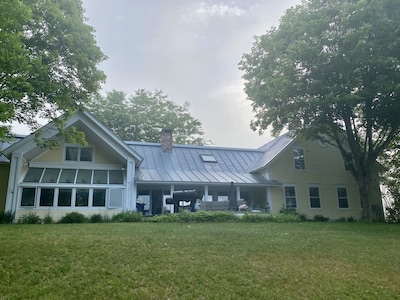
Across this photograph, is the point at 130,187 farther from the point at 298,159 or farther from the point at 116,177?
the point at 298,159

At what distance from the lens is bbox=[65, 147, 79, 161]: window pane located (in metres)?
16.7

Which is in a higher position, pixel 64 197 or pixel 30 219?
pixel 64 197

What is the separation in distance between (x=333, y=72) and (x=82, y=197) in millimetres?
14493

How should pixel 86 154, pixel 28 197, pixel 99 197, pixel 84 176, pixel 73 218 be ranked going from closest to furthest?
pixel 73 218 < pixel 28 197 < pixel 99 197 < pixel 84 176 < pixel 86 154

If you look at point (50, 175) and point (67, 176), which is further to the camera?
point (67, 176)

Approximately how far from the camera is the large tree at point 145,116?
32406mm

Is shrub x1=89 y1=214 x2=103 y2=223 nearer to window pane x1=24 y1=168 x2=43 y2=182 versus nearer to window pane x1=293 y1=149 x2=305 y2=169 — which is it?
window pane x1=24 y1=168 x2=43 y2=182

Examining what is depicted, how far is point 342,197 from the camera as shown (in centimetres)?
2158

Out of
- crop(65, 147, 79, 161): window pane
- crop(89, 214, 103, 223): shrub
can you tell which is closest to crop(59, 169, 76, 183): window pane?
crop(65, 147, 79, 161): window pane

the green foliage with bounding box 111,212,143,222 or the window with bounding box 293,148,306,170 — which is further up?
the window with bounding box 293,148,306,170

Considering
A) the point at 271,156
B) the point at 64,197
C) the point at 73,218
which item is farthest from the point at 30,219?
the point at 271,156

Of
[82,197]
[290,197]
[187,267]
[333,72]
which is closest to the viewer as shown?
[187,267]

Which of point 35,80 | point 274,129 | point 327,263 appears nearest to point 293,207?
point 274,129

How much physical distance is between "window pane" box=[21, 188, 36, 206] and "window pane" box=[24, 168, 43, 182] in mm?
520
